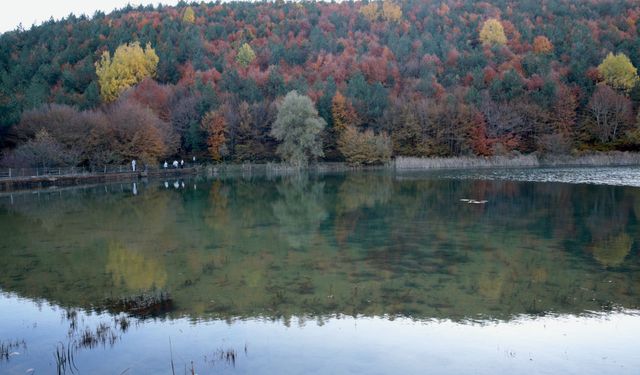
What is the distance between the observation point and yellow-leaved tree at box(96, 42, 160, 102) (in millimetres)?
92062

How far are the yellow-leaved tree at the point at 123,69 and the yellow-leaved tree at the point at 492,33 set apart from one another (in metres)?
59.8

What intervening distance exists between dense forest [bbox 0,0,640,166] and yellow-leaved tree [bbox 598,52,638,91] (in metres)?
0.18

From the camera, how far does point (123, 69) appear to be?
308ft

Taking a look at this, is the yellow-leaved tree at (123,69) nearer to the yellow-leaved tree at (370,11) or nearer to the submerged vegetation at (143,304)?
the yellow-leaved tree at (370,11)

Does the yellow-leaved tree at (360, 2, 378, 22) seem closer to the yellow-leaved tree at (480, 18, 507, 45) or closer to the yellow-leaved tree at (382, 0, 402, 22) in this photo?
the yellow-leaved tree at (382, 0, 402, 22)

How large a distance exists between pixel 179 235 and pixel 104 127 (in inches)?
1413

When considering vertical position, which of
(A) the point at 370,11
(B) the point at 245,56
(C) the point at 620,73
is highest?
(A) the point at 370,11

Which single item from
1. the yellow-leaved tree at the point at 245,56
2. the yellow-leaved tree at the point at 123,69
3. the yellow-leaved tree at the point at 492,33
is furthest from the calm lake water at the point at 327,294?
the yellow-leaved tree at the point at 492,33

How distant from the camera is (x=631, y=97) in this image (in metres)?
76.4

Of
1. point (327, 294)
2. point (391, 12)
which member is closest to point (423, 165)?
point (327, 294)

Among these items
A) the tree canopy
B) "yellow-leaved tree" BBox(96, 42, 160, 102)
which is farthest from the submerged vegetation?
"yellow-leaved tree" BBox(96, 42, 160, 102)

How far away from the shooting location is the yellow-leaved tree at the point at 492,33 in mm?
106625

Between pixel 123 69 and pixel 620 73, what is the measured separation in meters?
75.0

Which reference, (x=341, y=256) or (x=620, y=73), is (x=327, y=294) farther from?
(x=620, y=73)
